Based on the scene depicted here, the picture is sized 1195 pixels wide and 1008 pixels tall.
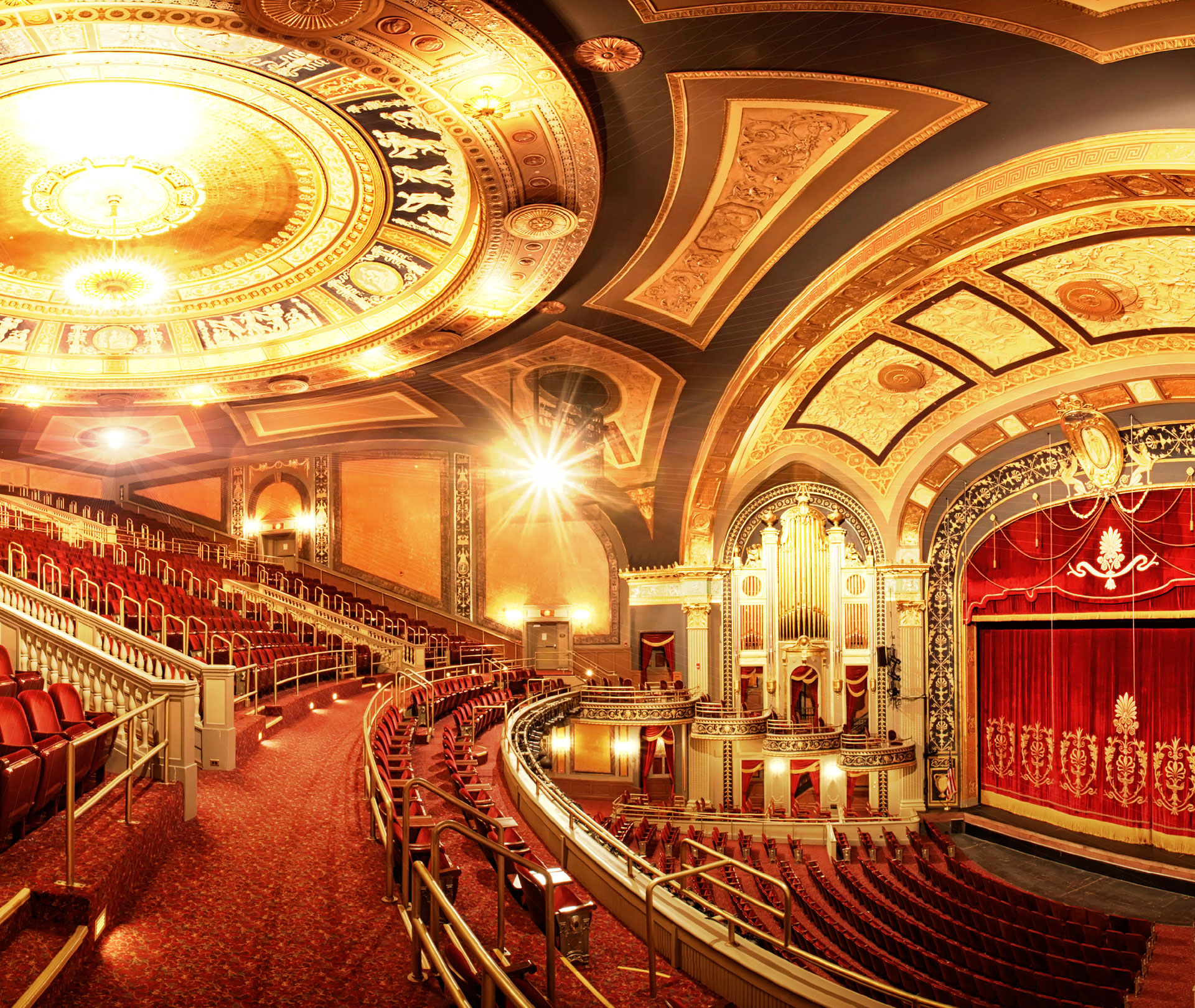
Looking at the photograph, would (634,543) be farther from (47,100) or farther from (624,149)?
(47,100)

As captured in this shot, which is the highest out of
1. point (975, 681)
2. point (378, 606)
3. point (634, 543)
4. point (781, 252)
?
point (781, 252)

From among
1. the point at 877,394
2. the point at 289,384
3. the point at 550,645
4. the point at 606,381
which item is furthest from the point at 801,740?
the point at 289,384

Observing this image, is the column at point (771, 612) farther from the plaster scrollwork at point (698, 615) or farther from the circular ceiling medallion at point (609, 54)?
the circular ceiling medallion at point (609, 54)

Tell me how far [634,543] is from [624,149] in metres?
12.0

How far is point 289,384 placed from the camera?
1562cm

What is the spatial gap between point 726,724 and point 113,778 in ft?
45.4

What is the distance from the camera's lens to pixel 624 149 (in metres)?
8.27

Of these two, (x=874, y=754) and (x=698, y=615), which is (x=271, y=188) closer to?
(x=698, y=615)

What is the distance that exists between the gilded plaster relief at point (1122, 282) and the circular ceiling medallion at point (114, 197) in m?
10.3

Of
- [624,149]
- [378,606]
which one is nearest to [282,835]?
[624,149]

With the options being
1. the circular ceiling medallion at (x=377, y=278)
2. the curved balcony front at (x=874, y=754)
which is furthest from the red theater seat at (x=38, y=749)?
the curved balcony front at (x=874, y=754)

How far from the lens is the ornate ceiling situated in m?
6.92

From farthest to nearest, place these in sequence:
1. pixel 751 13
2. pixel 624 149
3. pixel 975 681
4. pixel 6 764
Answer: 1. pixel 975 681
2. pixel 624 149
3. pixel 751 13
4. pixel 6 764

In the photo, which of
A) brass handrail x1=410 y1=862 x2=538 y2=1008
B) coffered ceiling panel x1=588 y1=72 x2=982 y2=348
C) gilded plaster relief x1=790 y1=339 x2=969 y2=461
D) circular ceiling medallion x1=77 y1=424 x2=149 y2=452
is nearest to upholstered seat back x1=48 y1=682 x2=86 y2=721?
brass handrail x1=410 y1=862 x2=538 y2=1008
